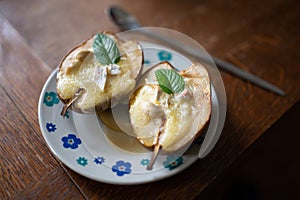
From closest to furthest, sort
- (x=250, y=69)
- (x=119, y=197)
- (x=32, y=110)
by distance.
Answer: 1. (x=119, y=197)
2. (x=32, y=110)
3. (x=250, y=69)

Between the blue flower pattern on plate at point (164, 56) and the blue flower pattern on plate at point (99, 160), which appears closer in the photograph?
the blue flower pattern on plate at point (99, 160)

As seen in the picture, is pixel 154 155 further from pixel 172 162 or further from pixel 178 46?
pixel 178 46

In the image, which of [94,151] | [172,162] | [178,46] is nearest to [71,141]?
[94,151]

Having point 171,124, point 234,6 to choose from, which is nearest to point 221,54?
point 234,6

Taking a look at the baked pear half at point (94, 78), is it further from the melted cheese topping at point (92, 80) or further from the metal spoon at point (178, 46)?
the metal spoon at point (178, 46)

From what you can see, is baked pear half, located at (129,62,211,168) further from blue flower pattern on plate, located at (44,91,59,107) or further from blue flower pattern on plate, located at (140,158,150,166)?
blue flower pattern on plate, located at (44,91,59,107)

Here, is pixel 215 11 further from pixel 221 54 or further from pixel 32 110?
pixel 32 110

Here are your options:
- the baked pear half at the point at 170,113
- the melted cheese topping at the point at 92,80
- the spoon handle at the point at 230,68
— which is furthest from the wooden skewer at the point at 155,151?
the spoon handle at the point at 230,68
